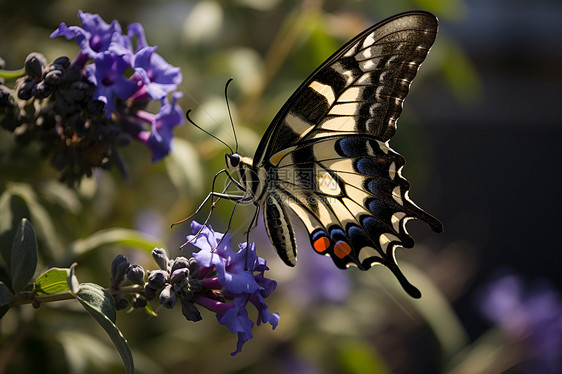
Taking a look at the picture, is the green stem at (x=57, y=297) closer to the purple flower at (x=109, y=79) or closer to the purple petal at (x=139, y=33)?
the purple flower at (x=109, y=79)

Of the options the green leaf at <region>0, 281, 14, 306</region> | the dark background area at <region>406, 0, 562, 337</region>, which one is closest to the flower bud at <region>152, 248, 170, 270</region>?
the green leaf at <region>0, 281, 14, 306</region>

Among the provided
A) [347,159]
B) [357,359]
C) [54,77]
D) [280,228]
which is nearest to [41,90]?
A: [54,77]

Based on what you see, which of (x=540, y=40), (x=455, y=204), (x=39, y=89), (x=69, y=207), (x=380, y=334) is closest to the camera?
(x=39, y=89)

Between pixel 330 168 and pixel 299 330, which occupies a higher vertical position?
pixel 330 168

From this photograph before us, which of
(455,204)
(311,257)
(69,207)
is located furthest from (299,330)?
(455,204)

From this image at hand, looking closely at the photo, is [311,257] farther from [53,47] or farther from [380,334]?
[53,47]

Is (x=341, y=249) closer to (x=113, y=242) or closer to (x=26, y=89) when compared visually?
(x=113, y=242)
